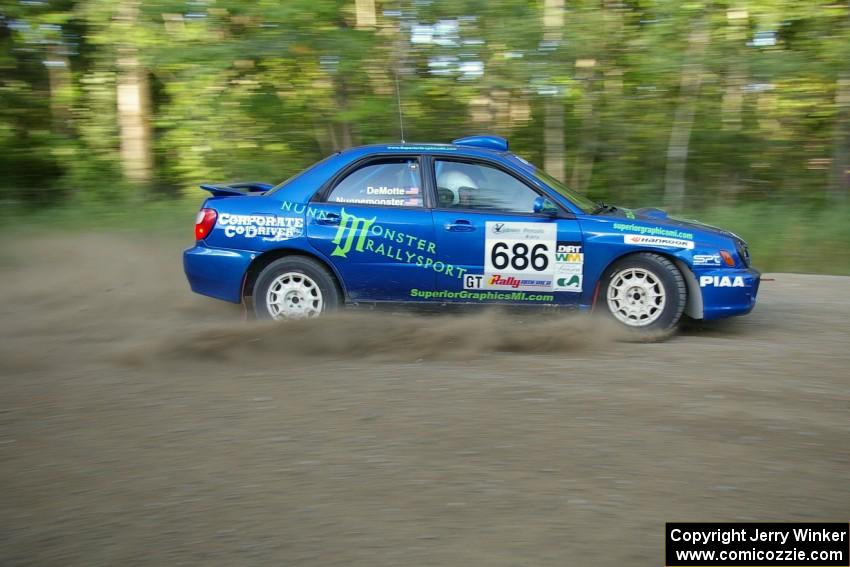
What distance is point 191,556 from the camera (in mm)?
3422

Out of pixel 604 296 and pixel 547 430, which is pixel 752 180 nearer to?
pixel 604 296

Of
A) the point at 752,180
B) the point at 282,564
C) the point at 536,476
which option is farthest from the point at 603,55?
the point at 282,564

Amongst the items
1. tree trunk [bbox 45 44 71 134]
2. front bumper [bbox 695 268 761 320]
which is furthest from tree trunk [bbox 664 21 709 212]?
tree trunk [bbox 45 44 71 134]

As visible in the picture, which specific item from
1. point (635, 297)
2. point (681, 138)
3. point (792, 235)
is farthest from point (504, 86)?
point (635, 297)

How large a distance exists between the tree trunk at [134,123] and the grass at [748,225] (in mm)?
1211

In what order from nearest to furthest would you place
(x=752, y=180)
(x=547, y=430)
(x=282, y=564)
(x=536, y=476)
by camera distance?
1. (x=282, y=564)
2. (x=536, y=476)
3. (x=547, y=430)
4. (x=752, y=180)

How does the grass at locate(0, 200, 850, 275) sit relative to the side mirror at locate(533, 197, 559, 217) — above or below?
below

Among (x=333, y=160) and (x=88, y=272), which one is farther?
(x=88, y=272)

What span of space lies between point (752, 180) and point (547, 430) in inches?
456

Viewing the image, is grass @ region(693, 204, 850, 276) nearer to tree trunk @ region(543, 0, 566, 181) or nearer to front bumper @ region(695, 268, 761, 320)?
tree trunk @ region(543, 0, 566, 181)

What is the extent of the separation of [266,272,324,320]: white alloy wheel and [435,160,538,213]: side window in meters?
1.34

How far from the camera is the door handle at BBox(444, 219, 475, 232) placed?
23.4ft

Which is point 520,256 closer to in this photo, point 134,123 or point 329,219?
point 329,219

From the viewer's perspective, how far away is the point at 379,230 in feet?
23.7
